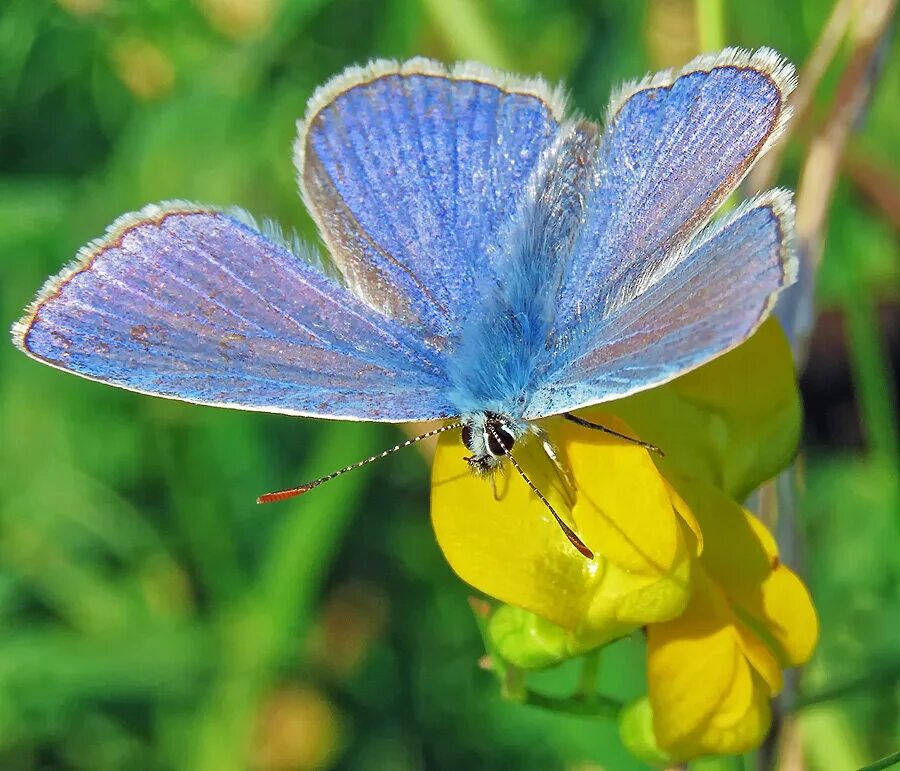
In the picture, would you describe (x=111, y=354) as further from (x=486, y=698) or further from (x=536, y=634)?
(x=486, y=698)

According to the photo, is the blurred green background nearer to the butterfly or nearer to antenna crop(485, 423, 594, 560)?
the butterfly

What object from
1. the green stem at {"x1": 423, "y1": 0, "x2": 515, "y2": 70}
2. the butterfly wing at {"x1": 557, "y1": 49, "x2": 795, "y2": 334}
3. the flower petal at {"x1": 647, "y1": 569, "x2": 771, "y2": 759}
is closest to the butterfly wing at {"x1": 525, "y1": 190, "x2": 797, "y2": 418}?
the butterfly wing at {"x1": 557, "y1": 49, "x2": 795, "y2": 334}

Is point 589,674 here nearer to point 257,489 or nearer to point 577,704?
point 577,704

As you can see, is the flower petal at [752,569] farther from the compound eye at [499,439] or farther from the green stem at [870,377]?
the green stem at [870,377]

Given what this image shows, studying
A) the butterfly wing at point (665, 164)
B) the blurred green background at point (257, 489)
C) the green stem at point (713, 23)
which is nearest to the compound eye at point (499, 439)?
the butterfly wing at point (665, 164)

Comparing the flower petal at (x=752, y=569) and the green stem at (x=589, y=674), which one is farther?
the green stem at (x=589, y=674)

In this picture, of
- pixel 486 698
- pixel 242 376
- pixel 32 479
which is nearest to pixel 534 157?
pixel 242 376
